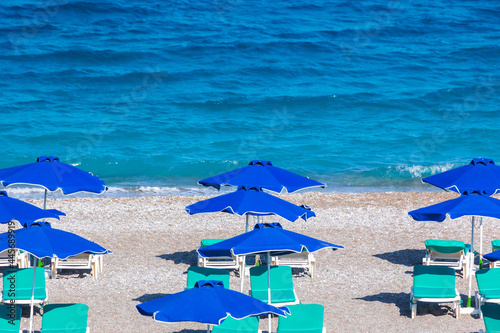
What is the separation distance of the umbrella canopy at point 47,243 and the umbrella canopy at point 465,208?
16.1 feet

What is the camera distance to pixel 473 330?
9891 millimetres

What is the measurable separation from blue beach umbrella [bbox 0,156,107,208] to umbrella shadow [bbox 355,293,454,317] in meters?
4.97

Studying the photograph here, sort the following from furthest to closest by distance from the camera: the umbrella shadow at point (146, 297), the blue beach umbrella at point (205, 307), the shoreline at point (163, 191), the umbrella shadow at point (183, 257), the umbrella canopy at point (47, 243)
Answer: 1. the shoreline at point (163, 191)
2. the umbrella shadow at point (183, 257)
3. the umbrella shadow at point (146, 297)
4. the umbrella canopy at point (47, 243)
5. the blue beach umbrella at point (205, 307)

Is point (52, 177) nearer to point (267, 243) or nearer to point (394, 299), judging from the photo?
point (267, 243)

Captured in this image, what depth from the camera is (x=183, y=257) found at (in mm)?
13383

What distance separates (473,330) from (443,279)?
2.83ft

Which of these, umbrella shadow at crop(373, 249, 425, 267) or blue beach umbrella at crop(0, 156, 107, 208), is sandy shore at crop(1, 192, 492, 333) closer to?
umbrella shadow at crop(373, 249, 425, 267)

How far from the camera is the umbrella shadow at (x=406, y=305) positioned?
1057cm

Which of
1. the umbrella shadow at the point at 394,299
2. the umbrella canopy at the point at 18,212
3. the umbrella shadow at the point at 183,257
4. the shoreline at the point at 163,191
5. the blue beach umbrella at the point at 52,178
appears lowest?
the shoreline at the point at 163,191

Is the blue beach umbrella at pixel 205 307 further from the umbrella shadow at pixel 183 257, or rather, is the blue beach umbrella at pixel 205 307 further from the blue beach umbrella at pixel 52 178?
the umbrella shadow at pixel 183 257

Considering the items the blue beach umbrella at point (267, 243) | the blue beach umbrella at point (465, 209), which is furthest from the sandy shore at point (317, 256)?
A: the blue beach umbrella at point (465, 209)

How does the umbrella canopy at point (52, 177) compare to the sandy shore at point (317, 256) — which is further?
the umbrella canopy at point (52, 177)

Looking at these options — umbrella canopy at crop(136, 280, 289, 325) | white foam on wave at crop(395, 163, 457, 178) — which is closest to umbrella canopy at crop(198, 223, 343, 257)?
umbrella canopy at crop(136, 280, 289, 325)

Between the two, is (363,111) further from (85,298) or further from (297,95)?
(85,298)
